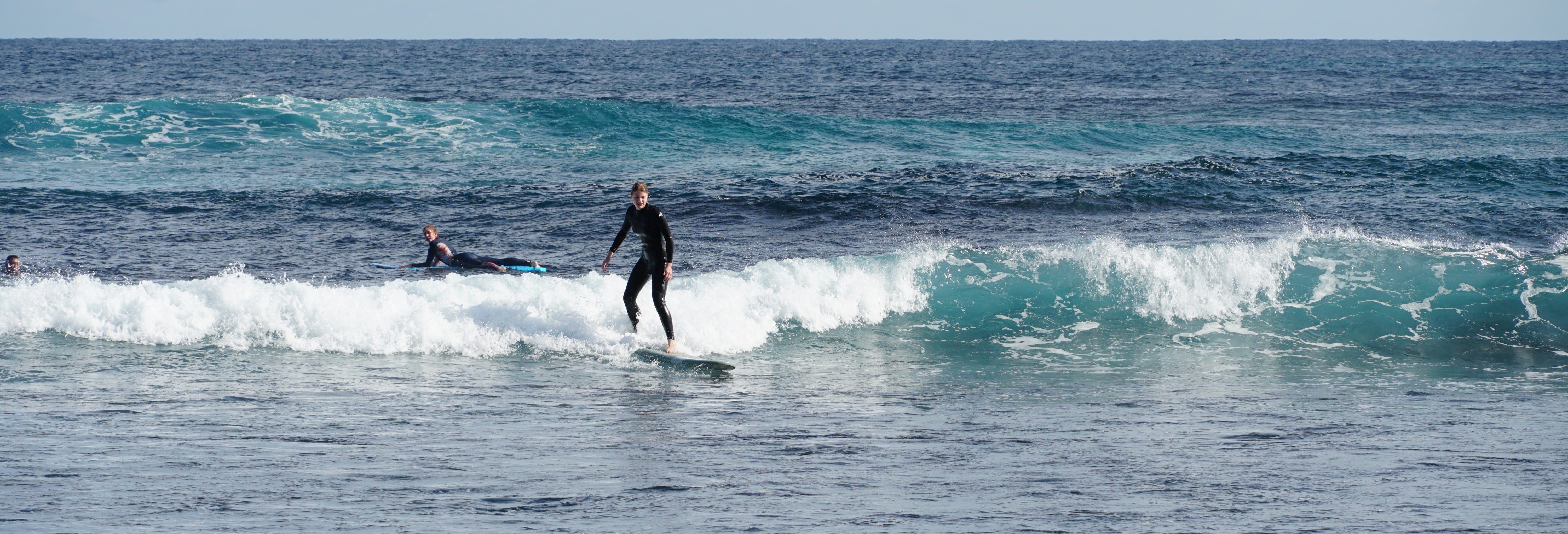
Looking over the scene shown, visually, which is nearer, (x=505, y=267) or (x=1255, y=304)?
(x=1255, y=304)

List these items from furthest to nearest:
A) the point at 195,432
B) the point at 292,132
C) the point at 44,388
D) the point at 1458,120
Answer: the point at 1458,120 < the point at 292,132 < the point at 44,388 < the point at 195,432

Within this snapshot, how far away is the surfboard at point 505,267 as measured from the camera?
13.0m

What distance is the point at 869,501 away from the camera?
5.02 m

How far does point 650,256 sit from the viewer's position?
864 cm

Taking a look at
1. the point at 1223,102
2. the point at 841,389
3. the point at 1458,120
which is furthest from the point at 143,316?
the point at 1223,102

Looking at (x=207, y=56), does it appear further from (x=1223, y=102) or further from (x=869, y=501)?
(x=869, y=501)

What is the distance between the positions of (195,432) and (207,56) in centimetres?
9267

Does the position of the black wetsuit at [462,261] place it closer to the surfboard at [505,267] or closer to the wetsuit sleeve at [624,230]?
the surfboard at [505,267]

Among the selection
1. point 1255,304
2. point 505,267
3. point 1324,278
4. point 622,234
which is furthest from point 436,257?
point 1324,278

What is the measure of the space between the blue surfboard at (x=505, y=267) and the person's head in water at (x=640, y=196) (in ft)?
16.1

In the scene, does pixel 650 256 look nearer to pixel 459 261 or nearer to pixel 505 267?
pixel 505 267

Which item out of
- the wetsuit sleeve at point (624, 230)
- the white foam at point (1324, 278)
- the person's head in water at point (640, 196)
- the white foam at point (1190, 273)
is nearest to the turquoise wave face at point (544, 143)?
the white foam at point (1190, 273)

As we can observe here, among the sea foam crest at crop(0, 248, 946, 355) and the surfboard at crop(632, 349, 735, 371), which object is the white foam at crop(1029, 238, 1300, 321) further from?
the surfboard at crop(632, 349, 735, 371)

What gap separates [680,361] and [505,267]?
5453 millimetres
